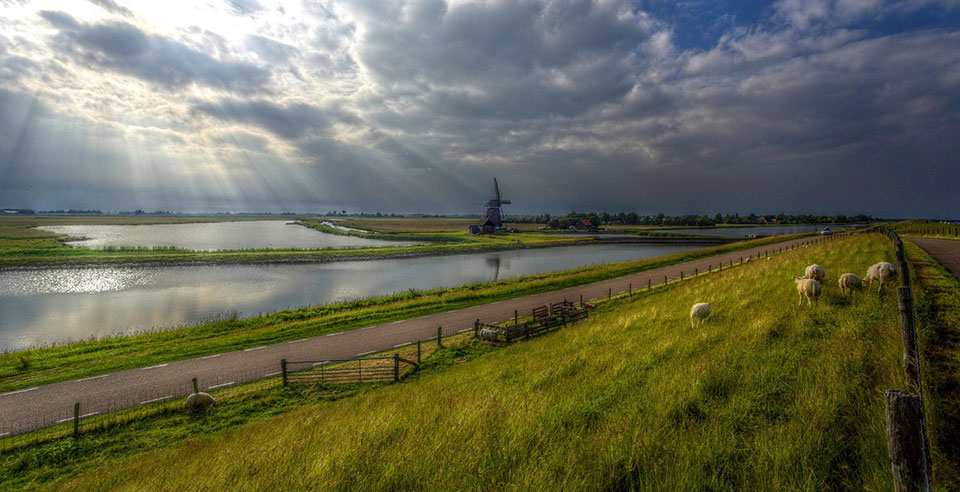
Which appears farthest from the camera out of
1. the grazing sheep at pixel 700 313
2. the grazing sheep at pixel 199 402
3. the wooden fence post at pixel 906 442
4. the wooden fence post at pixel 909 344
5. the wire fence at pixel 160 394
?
the grazing sheep at pixel 700 313

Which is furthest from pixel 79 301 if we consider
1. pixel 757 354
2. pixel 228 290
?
pixel 757 354

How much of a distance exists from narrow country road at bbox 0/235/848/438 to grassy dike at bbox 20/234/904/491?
3.24 m

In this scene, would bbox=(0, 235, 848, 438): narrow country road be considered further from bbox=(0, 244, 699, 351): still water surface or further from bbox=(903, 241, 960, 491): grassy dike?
bbox=(903, 241, 960, 491): grassy dike

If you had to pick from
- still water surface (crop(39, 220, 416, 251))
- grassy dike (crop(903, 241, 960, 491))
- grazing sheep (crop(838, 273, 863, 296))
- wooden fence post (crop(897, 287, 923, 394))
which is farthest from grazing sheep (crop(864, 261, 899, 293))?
still water surface (crop(39, 220, 416, 251))

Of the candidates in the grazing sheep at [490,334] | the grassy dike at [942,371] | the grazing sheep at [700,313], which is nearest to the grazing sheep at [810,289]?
the grassy dike at [942,371]

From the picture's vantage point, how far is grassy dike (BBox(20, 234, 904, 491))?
447cm

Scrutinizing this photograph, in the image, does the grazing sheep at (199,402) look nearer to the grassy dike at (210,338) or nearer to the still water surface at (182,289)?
the grassy dike at (210,338)

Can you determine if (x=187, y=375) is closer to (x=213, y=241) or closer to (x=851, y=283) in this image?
(x=851, y=283)

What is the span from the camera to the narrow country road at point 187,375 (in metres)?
12.9

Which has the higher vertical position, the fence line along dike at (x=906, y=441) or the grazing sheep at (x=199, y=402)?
the fence line along dike at (x=906, y=441)

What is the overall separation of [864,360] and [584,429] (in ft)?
18.9

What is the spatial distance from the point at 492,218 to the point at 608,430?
13471cm

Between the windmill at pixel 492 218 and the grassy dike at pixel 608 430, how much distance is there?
370 ft

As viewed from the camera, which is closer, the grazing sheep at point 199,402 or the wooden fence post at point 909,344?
the wooden fence post at point 909,344
